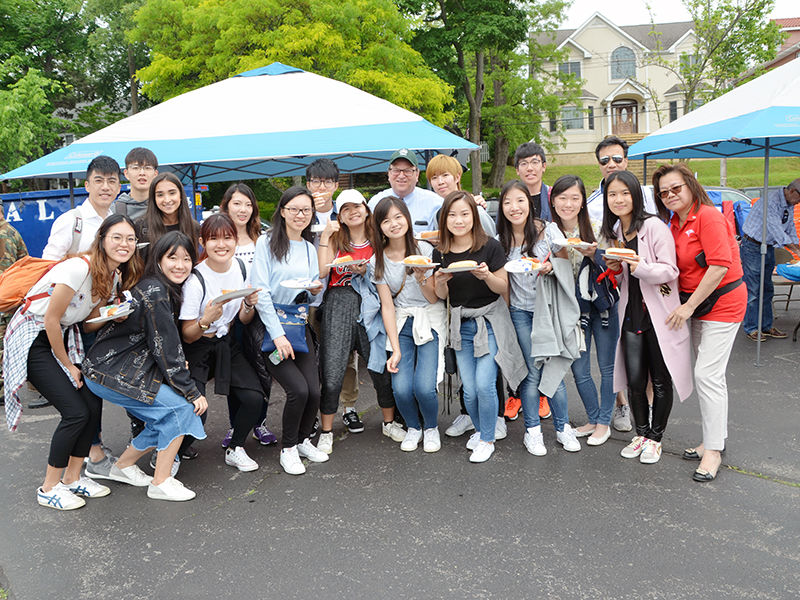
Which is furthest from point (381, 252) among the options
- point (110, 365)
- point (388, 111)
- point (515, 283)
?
point (388, 111)

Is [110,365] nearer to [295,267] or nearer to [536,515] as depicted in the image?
[295,267]

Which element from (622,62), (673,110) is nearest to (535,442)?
(673,110)

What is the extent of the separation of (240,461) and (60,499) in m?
1.12

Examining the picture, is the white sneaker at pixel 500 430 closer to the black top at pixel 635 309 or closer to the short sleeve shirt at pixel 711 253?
the black top at pixel 635 309

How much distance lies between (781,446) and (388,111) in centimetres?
542

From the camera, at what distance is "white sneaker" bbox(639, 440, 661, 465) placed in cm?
408

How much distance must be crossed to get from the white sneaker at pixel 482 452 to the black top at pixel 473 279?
3.27ft

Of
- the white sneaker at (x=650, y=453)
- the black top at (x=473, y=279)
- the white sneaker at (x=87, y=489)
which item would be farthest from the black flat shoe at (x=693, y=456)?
the white sneaker at (x=87, y=489)

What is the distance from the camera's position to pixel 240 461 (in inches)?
168

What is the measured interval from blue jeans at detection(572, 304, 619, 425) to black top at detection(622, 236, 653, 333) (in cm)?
25

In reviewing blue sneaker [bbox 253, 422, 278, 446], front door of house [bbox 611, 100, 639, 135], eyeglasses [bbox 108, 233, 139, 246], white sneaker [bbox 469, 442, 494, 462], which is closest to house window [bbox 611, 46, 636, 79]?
front door of house [bbox 611, 100, 639, 135]

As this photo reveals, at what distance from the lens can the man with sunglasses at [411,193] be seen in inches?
194

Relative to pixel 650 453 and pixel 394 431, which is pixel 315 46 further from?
pixel 650 453

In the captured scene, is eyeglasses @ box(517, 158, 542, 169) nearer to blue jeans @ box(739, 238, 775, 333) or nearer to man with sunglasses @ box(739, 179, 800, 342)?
man with sunglasses @ box(739, 179, 800, 342)
